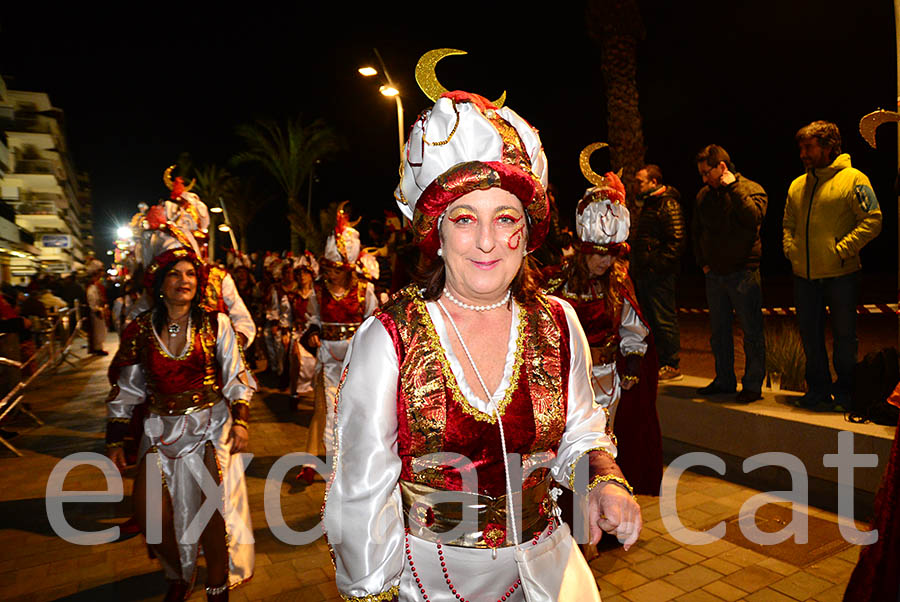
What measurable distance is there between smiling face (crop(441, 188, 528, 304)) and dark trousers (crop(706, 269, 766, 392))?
528 cm

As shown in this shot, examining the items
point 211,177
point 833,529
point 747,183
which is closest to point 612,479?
point 833,529

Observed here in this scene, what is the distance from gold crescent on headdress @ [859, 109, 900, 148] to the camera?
10.5 feet

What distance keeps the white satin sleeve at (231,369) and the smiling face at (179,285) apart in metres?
0.30

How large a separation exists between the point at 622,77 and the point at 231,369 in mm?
9668

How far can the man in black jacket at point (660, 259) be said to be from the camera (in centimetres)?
779

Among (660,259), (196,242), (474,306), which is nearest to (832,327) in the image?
(660,259)

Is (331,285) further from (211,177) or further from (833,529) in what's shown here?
(211,177)

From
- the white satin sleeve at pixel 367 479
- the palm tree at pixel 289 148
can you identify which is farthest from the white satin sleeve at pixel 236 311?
the palm tree at pixel 289 148

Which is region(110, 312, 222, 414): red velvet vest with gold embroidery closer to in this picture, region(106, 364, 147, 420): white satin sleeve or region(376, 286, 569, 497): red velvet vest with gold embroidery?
region(106, 364, 147, 420): white satin sleeve

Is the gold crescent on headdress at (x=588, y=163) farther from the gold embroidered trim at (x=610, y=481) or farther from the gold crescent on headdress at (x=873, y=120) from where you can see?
the gold embroidered trim at (x=610, y=481)

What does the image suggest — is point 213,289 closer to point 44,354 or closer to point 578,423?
point 578,423

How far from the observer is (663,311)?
26.8 feet

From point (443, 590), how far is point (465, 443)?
0.47 m

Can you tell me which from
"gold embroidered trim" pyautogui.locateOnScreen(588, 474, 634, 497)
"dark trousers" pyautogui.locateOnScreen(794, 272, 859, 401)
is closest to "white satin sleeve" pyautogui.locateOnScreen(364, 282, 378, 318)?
"dark trousers" pyautogui.locateOnScreen(794, 272, 859, 401)
